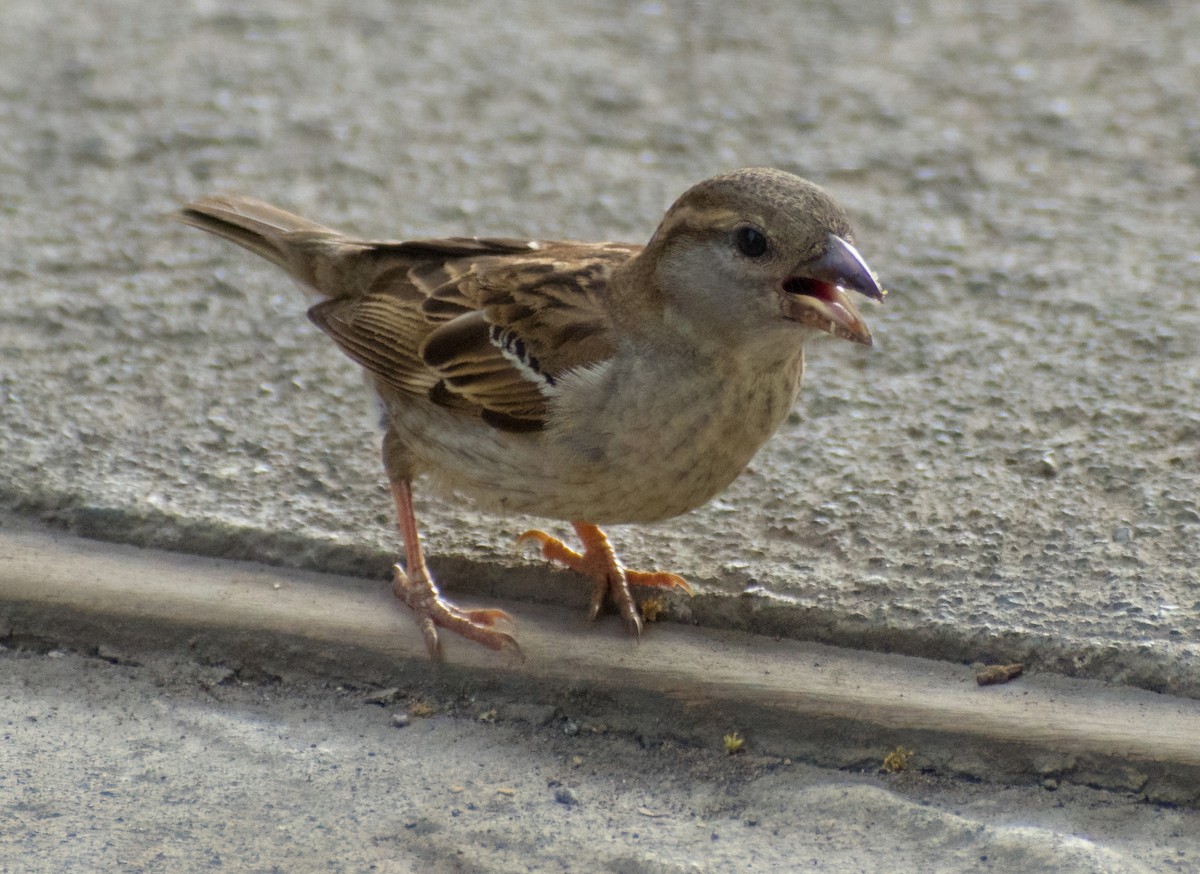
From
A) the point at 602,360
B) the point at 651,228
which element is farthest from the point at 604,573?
the point at 651,228

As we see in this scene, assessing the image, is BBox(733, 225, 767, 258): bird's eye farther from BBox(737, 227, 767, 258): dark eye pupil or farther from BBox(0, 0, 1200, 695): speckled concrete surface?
BBox(0, 0, 1200, 695): speckled concrete surface

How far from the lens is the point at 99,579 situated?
3.58 m

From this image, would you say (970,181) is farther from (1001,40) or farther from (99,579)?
(99,579)

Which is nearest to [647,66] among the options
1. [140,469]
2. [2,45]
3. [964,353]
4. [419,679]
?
[964,353]

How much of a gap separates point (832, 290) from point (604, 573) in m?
0.95

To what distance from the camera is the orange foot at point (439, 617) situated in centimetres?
348

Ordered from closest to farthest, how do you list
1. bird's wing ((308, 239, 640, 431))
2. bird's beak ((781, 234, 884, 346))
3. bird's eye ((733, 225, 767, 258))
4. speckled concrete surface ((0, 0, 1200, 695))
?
bird's beak ((781, 234, 884, 346)) < bird's eye ((733, 225, 767, 258)) < bird's wing ((308, 239, 640, 431)) < speckled concrete surface ((0, 0, 1200, 695))

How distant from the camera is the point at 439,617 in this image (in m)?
3.50

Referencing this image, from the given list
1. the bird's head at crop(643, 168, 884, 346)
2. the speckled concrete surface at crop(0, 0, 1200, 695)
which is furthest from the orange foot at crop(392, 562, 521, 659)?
the bird's head at crop(643, 168, 884, 346)

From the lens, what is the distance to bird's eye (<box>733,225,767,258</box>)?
3143mm

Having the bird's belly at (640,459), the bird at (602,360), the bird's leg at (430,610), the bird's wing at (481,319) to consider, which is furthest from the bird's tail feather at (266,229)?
the bird's belly at (640,459)

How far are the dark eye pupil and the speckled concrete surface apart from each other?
89 cm

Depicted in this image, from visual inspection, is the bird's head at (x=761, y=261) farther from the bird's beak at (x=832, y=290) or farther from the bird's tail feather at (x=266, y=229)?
the bird's tail feather at (x=266, y=229)

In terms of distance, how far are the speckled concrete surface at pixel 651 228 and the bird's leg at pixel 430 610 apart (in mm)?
102
